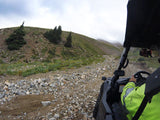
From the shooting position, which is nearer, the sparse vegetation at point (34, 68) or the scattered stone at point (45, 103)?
the scattered stone at point (45, 103)

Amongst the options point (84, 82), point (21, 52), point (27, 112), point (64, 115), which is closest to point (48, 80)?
point (84, 82)

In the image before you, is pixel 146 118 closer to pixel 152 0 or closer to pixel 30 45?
pixel 152 0

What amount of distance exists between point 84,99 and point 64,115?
4.05ft

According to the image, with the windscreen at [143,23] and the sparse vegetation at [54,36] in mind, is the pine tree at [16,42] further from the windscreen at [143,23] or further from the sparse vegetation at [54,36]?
the windscreen at [143,23]

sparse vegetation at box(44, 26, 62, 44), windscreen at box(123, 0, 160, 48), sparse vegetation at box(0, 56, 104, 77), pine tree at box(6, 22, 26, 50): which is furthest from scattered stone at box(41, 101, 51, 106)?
sparse vegetation at box(44, 26, 62, 44)

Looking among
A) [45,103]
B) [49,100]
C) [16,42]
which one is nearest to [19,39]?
[16,42]

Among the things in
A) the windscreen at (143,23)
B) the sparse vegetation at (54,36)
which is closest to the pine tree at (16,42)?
the sparse vegetation at (54,36)

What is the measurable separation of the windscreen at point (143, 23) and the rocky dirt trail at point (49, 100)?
2740 mm

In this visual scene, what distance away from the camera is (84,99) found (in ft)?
15.5

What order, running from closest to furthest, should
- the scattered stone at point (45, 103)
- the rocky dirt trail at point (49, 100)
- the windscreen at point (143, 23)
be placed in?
1. the windscreen at point (143, 23)
2. the rocky dirt trail at point (49, 100)
3. the scattered stone at point (45, 103)

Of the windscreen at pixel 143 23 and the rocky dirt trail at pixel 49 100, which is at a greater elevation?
the windscreen at pixel 143 23

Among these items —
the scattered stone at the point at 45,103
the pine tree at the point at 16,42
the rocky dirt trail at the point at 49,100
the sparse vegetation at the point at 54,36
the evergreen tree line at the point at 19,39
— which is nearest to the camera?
the rocky dirt trail at the point at 49,100

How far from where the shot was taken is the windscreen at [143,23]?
52.2 inches

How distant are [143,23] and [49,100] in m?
4.51
